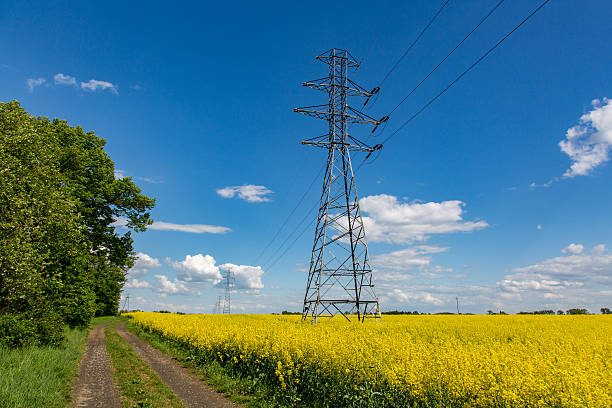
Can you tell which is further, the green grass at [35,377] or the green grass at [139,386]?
the green grass at [139,386]

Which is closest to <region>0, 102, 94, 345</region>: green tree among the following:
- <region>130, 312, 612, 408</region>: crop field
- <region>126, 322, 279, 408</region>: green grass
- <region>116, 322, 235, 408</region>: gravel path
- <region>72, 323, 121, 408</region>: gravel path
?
<region>72, 323, 121, 408</region>: gravel path

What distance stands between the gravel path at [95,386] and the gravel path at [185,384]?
62.7 inches

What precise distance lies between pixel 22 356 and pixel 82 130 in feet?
67.3

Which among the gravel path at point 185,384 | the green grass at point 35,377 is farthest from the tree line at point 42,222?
the gravel path at point 185,384

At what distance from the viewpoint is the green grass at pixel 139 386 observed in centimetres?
884

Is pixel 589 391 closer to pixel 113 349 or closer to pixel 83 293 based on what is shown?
pixel 113 349

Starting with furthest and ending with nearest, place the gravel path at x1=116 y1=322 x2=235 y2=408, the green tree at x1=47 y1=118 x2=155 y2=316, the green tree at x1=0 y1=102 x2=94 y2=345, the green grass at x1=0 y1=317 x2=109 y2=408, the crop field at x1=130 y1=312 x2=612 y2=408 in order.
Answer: the green tree at x1=47 y1=118 x2=155 y2=316 → the green tree at x1=0 y1=102 x2=94 y2=345 → the gravel path at x1=116 y1=322 x2=235 y2=408 → the green grass at x1=0 y1=317 x2=109 y2=408 → the crop field at x1=130 y1=312 x2=612 y2=408

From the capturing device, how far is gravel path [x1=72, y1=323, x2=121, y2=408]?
29.9 ft

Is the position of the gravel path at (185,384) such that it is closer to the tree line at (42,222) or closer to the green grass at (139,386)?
the green grass at (139,386)

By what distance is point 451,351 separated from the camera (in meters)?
7.81

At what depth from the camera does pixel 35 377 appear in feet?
31.6

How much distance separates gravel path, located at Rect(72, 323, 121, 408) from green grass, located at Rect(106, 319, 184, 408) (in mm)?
232

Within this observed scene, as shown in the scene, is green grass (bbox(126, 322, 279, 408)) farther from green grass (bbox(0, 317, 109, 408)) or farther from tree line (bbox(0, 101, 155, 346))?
tree line (bbox(0, 101, 155, 346))

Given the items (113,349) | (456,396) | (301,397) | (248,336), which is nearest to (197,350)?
(248,336)
